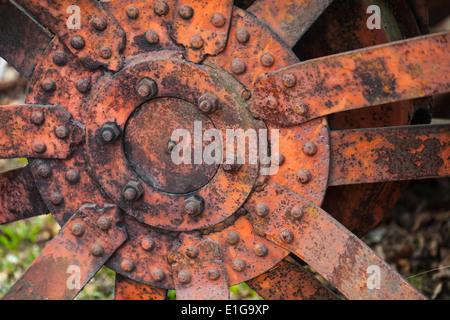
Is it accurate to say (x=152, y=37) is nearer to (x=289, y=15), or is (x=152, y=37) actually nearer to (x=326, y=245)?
(x=289, y=15)

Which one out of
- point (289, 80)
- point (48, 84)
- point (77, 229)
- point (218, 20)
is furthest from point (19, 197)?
point (289, 80)

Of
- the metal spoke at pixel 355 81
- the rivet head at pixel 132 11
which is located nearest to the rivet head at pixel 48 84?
the rivet head at pixel 132 11

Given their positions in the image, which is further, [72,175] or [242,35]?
[72,175]

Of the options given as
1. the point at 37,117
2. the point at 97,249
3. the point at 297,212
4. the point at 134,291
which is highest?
the point at 37,117

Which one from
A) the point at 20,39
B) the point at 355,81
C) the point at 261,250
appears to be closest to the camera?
the point at 355,81

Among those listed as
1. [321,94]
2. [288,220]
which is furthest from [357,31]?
[288,220]

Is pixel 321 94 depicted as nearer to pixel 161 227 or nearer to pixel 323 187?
pixel 323 187

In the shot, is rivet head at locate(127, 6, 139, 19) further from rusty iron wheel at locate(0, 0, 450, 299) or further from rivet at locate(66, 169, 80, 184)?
rivet at locate(66, 169, 80, 184)
